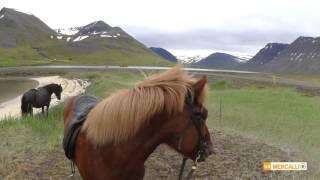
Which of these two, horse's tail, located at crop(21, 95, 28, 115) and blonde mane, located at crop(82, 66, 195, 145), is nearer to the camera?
blonde mane, located at crop(82, 66, 195, 145)

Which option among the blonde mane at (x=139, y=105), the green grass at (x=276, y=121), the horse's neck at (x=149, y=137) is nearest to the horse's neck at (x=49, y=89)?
the green grass at (x=276, y=121)

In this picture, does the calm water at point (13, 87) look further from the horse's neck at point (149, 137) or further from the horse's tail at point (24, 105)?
the horse's neck at point (149, 137)

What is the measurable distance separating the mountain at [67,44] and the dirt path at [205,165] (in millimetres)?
95879

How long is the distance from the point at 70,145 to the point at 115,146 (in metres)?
0.81

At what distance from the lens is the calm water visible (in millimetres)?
32281

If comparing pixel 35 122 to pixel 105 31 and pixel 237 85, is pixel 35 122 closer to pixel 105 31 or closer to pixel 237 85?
pixel 237 85

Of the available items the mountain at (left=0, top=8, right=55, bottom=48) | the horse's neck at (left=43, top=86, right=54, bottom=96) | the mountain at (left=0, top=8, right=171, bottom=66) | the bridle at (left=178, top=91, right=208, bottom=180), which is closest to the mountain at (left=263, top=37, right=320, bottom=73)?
the mountain at (left=0, top=8, right=171, bottom=66)

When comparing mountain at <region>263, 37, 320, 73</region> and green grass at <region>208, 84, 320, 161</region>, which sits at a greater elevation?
green grass at <region>208, 84, 320, 161</region>

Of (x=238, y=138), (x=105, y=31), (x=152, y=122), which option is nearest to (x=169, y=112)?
(x=152, y=122)

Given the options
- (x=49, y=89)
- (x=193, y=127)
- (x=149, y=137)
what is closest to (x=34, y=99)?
(x=49, y=89)

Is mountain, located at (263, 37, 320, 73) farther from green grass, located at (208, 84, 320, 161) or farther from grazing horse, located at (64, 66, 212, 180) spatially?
grazing horse, located at (64, 66, 212, 180)

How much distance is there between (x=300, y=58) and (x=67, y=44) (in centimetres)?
8650

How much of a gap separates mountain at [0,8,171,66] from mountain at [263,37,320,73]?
47.9 m

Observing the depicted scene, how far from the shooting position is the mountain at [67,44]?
113812 mm
